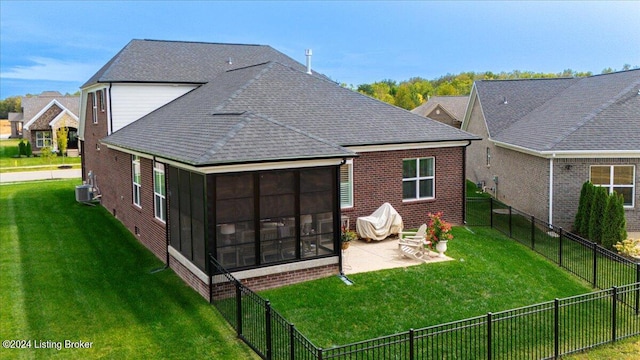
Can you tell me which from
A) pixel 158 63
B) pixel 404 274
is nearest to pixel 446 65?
pixel 158 63

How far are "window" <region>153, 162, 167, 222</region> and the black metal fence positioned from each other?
4464mm

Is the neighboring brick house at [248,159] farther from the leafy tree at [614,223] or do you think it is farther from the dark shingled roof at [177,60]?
the leafy tree at [614,223]

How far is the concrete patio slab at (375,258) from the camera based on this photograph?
14.6 meters

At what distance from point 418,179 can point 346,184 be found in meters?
2.64

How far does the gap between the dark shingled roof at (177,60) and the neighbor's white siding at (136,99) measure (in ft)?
1.09

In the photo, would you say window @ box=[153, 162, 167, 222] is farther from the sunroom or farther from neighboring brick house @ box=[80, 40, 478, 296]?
the sunroom

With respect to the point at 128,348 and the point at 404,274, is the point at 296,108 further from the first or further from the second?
the point at 128,348

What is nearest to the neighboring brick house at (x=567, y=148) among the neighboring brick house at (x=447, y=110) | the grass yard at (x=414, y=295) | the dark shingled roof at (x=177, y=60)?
the grass yard at (x=414, y=295)

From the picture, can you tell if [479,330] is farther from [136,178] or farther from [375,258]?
[136,178]

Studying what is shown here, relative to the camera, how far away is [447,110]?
5559 cm

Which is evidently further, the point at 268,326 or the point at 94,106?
the point at 94,106

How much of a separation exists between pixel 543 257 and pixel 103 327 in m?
12.1

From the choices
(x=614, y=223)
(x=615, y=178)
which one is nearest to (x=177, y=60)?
(x=615, y=178)

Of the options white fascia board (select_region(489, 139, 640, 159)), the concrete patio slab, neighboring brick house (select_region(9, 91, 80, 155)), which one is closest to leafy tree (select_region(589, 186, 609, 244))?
white fascia board (select_region(489, 139, 640, 159))
